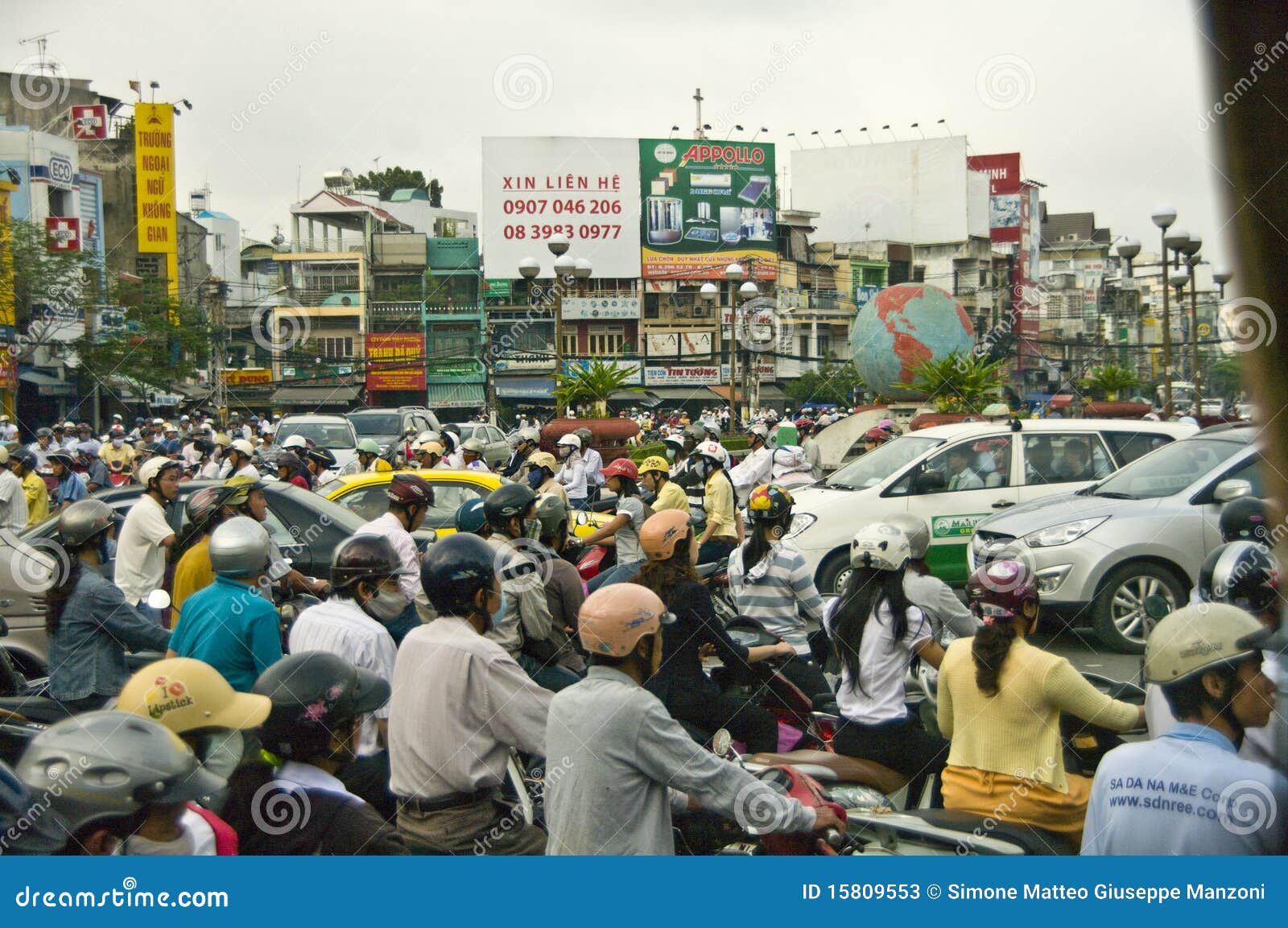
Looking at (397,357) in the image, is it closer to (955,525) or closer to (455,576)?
(955,525)

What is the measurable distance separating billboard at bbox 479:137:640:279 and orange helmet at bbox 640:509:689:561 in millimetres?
52825

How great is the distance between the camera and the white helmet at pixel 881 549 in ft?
14.5

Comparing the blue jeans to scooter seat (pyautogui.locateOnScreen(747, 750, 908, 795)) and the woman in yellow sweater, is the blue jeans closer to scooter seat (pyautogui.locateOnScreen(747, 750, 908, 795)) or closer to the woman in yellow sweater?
scooter seat (pyautogui.locateOnScreen(747, 750, 908, 795))

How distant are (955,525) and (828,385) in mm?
48613

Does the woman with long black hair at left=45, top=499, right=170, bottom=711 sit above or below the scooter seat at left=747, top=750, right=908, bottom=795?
above

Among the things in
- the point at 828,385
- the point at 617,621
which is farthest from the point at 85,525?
the point at 828,385

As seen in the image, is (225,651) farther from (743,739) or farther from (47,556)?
(47,556)

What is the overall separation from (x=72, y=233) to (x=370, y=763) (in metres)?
37.5

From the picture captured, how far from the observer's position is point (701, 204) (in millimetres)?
58156

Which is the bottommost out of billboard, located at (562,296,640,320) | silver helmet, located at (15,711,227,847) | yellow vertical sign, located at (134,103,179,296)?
silver helmet, located at (15,711,227,847)

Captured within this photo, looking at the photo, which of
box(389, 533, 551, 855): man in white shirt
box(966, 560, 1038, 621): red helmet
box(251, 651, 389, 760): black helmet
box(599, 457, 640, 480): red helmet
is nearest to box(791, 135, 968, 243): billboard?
box(599, 457, 640, 480): red helmet

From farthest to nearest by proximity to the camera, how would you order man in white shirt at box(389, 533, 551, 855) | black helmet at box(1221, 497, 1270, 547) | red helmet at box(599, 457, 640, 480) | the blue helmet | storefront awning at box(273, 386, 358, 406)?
1. storefront awning at box(273, 386, 358, 406)
2. red helmet at box(599, 457, 640, 480)
3. the blue helmet
4. black helmet at box(1221, 497, 1270, 547)
5. man in white shirt at box(389, 533, 551, 855)

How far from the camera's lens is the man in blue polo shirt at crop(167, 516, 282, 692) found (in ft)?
14.2
